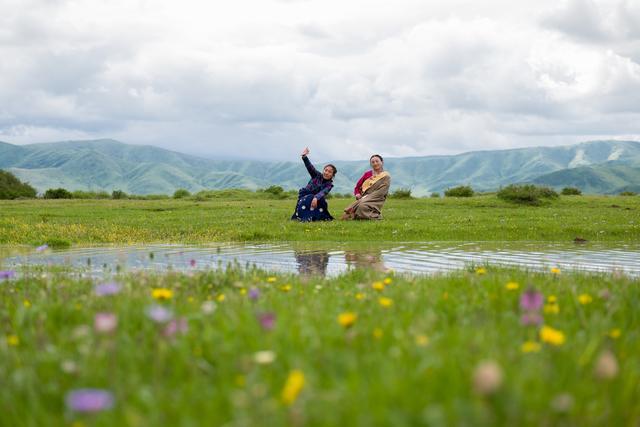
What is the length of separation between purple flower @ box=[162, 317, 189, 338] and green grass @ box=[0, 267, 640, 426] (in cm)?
7

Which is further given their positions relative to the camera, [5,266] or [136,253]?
[136,253]

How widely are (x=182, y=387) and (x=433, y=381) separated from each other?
1.33m

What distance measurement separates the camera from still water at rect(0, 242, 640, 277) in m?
A: 11.5

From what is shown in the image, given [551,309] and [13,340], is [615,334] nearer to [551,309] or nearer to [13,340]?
[551,309]

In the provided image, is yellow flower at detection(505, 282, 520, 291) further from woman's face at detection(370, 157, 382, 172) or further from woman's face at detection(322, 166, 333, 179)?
woman's face at detection(370, 157, 382, 172)

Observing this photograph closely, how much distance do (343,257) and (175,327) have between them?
10207 mm

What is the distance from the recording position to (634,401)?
298 cm

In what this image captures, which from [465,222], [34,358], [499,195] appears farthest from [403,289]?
[499,195]

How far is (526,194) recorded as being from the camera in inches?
1628

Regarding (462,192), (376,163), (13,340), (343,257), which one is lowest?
(343,257)

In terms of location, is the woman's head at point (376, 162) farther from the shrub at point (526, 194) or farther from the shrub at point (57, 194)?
the shrub at point (57, 194)

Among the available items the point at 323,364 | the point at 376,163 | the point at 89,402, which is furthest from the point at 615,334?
the point at 376,163

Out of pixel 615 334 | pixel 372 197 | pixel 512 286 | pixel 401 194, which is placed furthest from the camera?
pixel 401 194

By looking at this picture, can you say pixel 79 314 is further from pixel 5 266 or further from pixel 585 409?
pixel 5 266
